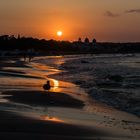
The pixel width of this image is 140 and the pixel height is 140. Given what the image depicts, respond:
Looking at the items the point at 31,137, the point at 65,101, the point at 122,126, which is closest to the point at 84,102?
the point at 65,101

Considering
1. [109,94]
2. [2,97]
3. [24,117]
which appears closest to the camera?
[24,117]

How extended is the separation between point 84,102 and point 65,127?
624 cm

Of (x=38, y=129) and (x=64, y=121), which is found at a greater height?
(x=38, y=129)

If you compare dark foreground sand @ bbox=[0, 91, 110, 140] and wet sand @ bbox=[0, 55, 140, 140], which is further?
wet sand @ bbox=[0, 55, 140, 140]

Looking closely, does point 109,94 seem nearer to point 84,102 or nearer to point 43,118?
point 84,102

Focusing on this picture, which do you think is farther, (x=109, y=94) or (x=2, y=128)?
(x=109, y=94)

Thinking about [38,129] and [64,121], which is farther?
[64,121]

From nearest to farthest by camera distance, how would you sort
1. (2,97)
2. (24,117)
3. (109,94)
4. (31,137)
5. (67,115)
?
(31,137)
(24,117)
(67,115)
(2,97)
(109,94)

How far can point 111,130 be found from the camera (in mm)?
10125

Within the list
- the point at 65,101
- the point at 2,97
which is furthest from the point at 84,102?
the point at 2,97

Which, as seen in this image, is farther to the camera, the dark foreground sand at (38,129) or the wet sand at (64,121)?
the wet sand at (64,121)

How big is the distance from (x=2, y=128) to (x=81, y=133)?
1.69 metres

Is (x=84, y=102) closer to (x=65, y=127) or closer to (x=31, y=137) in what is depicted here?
(x=65, y=127)

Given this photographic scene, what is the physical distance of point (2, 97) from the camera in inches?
623
